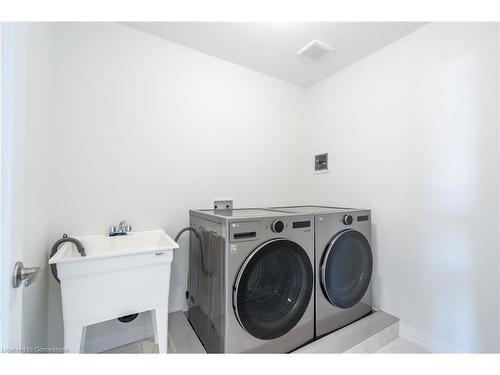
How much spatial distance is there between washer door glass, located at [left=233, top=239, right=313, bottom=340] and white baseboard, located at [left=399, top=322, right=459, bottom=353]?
0.88 metres

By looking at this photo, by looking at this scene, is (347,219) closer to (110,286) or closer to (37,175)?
(110,286)

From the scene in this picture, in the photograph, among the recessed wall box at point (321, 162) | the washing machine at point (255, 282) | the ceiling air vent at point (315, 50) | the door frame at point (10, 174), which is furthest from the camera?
the recessed wall box at point (321, 162)

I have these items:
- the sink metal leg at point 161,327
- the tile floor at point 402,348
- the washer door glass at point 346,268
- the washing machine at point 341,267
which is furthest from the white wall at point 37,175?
the tile floor at point 402,348

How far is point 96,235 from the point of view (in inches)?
55.6

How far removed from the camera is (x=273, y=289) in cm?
128

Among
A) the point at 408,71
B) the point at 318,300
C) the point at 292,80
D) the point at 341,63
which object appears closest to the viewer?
the point at 318,300

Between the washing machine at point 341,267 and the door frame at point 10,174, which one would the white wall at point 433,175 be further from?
the door frame at point 10,174

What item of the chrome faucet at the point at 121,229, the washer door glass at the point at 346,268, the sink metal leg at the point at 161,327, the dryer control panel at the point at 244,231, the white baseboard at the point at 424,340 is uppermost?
the dryer control panel at the point at 244,231

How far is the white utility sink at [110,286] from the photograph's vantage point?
1.01 metres

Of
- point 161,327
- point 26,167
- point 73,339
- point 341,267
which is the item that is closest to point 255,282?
point 161,327

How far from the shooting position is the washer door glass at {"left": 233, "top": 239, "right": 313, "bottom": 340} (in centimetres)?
116
